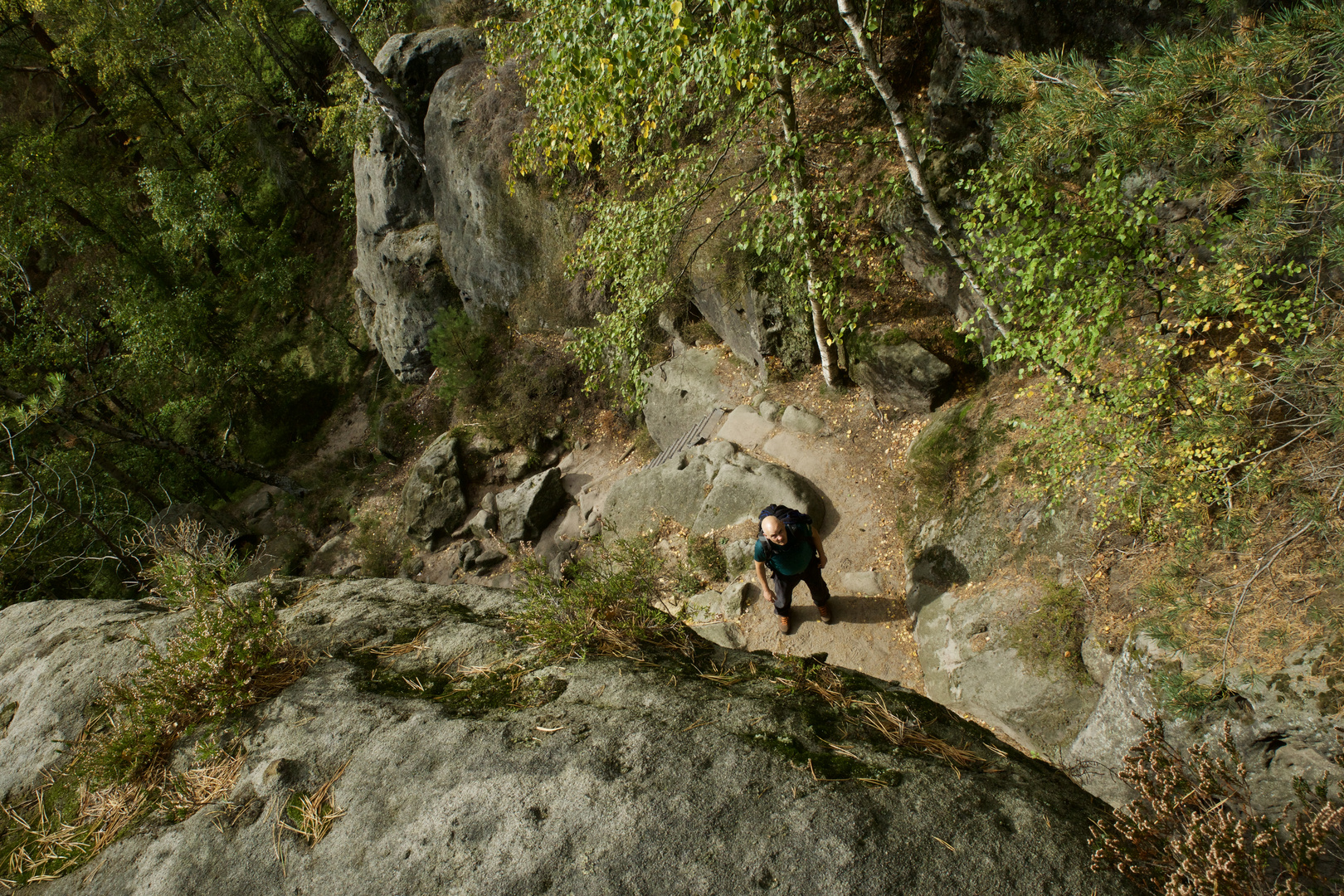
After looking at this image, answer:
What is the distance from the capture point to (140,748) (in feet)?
10.3

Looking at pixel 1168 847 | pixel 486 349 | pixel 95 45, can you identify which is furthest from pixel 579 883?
pixel 95 45

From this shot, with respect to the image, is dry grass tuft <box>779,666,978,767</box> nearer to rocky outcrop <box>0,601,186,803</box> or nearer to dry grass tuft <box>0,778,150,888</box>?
dry grass tuft <box>0,778,150,888</box>

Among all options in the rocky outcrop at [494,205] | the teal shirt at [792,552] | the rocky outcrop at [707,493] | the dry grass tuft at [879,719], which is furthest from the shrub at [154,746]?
the rocky outcrop at [494,205]

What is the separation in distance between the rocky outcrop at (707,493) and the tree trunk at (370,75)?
12.5 meters

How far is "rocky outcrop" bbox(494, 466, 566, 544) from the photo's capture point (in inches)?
555

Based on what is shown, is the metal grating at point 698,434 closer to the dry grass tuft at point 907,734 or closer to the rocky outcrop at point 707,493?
the rocky outcrop at point 707,493

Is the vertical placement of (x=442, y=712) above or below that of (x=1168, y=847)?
above

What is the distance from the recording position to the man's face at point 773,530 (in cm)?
645

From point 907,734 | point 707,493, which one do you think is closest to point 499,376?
point 707,493

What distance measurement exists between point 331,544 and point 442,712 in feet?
54.2

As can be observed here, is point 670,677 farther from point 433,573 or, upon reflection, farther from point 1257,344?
point 433,573

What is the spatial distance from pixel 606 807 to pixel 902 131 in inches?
271

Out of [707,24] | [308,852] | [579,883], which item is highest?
[707,24]

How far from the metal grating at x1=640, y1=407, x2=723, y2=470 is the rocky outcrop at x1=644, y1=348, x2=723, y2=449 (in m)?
0.15
